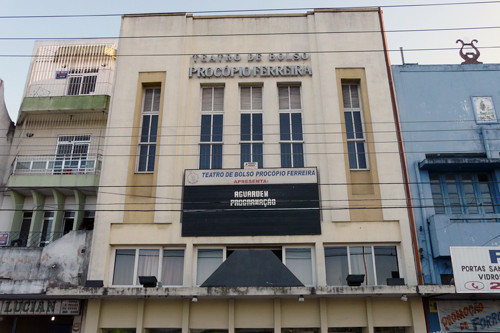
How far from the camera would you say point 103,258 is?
15273mm

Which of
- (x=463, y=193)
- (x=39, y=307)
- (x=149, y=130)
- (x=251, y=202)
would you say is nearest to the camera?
(x=39, y=307)

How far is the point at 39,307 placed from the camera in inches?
564

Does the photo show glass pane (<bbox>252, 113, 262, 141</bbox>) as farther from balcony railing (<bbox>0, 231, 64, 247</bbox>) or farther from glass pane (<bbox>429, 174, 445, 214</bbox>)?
balcony railing (<bbox>0, 231, 64, 247</bbox>)

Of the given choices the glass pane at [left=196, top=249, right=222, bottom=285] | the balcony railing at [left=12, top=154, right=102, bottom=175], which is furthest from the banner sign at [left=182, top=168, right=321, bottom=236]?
the balcony railing at [left=12, top=154, right=102, bottom=175]

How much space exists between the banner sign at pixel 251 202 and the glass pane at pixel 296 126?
174 centimetres

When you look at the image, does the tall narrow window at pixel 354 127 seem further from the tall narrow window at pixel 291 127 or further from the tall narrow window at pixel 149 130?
the tall narrow window at pixel 149 130

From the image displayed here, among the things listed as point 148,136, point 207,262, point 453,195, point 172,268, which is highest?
point 148,136

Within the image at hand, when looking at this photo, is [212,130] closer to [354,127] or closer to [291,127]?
[291,127]

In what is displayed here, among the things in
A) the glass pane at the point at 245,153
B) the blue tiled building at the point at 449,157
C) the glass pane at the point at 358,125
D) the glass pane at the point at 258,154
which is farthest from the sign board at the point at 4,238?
Answer: the blue tiled building at the point at 449,157

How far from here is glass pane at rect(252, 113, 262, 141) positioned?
1730cm

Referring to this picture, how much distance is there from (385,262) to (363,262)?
0.88 m

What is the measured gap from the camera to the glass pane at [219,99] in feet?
59.2

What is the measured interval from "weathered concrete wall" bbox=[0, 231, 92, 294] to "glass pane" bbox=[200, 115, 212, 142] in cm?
628

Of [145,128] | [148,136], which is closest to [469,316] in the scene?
[148,136]
